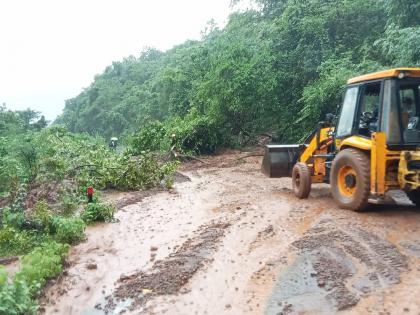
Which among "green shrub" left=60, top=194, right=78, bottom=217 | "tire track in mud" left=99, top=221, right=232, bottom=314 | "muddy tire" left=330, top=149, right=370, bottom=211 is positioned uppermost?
"muddy tire" left=330, top=149, right=370, bottom=211

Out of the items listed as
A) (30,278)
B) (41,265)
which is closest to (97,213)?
(41,265)

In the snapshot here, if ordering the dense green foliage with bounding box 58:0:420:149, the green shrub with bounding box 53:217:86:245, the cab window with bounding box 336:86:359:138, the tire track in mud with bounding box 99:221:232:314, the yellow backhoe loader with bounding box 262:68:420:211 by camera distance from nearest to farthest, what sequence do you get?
the tire track in mud with bounding box 99:221:232:314
the yellow backhoe loader with bounding box 262:68:420:211
the green shrub with bounding box 53:217:86:245
the cab window with bounding box 336:86:359:138
the dense green foliage with bounding box 58:0:420:149

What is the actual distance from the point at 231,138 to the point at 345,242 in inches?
523

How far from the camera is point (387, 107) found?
6.62 metres

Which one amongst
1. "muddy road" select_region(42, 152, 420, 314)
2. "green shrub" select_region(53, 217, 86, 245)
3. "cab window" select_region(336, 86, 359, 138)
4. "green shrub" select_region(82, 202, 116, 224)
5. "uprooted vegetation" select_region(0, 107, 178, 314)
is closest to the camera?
"muddy road" select_region(42, 152, 420, 314)

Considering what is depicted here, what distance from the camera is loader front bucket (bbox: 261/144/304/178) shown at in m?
9.56

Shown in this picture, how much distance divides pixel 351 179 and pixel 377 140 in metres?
0.95

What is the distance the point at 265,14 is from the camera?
71.6ft

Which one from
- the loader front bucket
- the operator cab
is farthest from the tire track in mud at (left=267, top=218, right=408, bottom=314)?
the loader front bucket

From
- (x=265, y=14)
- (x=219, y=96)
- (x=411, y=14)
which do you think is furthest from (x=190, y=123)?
(x=411, y=14)

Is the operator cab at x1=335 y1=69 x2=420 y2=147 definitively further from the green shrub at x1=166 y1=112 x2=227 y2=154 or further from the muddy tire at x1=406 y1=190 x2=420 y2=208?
the green shrub at x1=166 y1=112 x2=227 y2=154

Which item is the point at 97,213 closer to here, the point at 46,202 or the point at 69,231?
the point at 69,231

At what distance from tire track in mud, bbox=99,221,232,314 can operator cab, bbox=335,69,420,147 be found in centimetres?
299

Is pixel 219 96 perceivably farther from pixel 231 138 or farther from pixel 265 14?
pixel 265 14
